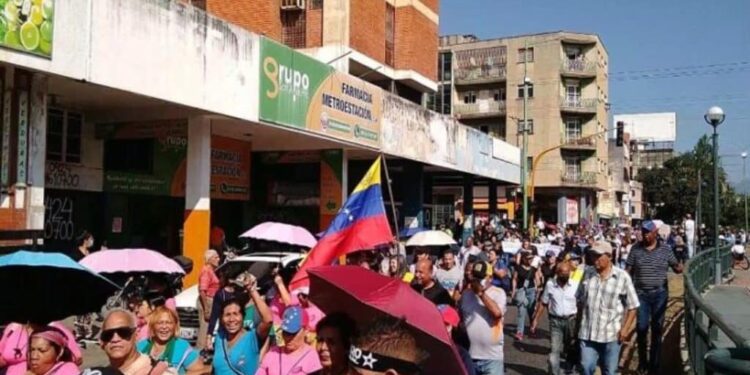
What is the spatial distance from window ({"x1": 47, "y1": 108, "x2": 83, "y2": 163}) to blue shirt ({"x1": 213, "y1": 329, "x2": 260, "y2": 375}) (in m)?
11.7

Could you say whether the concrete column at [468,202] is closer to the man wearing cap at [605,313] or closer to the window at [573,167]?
the man wearing cap at [605,313]

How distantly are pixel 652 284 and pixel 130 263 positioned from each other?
602 cm

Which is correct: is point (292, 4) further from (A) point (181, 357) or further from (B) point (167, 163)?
(A) point (181, 357)

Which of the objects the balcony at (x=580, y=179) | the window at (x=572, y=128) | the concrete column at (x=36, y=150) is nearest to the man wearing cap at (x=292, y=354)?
the concrete column at (x=36, y=150)

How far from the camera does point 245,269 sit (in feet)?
38.2

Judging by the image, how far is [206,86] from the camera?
49.3 ft

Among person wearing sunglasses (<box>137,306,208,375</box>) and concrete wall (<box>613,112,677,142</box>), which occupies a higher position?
concrete wall (<box>613,112,677,142</box>)

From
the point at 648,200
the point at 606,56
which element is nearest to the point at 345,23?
the point at 606,56

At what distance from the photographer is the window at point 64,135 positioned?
1577 cm

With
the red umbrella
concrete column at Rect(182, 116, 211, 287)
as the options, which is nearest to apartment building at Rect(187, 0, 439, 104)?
concrete column at Rect(182, 116, 211, 287)

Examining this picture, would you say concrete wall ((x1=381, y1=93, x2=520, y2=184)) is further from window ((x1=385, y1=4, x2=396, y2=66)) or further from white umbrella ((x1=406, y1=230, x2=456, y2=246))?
white umbrella ((x1=406, y1=230, x2=456, y2=246))

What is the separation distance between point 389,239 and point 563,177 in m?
53.9

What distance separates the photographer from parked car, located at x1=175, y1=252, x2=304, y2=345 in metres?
11.7

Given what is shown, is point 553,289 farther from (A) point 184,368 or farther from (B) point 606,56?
(B) point 606,56
